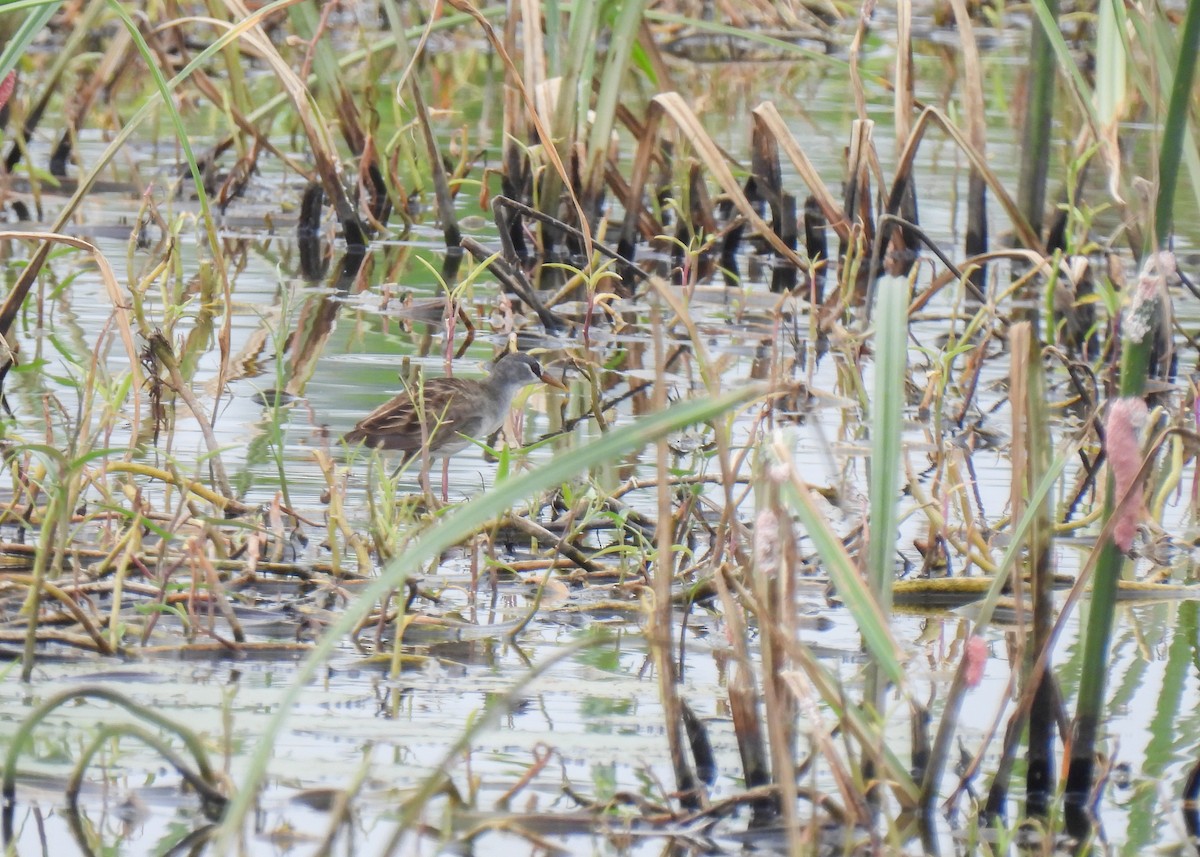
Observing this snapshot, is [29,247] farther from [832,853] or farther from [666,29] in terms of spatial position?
[666,29]

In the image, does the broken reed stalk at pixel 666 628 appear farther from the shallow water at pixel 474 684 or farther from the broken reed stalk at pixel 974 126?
the broken reed stalk at pixel 974 126

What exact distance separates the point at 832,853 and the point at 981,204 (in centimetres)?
484

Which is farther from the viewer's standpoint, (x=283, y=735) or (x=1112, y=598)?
(x=283, y=735)

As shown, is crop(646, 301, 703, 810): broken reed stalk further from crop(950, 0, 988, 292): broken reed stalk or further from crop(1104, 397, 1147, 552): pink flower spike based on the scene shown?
crop(950, 0, 988, 292): broken reed stalk

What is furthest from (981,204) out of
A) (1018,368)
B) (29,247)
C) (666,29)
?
(666,29)

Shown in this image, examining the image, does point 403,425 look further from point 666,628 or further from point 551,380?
point 666,628

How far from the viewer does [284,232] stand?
25.3ft

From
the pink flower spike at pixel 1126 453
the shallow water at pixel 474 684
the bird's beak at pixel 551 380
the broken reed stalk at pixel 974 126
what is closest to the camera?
the pink flower spike at pixel 1126 453

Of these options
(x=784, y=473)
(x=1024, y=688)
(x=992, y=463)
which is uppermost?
(x=784, y=473)

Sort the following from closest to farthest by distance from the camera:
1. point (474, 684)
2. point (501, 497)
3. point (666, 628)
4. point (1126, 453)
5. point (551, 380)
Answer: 1. point (501, 497)
2. point (1126, 453)
3. point (666, 628)
4. point (474, 684)
5. point (551, 380)

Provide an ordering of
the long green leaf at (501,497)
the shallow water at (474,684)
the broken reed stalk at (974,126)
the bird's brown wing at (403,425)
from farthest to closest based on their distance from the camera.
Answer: the broken reed stalk at (974,126)
the bird's brown wing at (403,425)
the shallow water at (474,684)
the long green leaf at (501,497)

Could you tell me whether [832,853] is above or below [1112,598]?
below

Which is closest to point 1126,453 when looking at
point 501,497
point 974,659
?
point 974,659

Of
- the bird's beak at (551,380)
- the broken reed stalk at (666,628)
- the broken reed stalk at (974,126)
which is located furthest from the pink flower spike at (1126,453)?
the broken reed stalk at (974,126)
